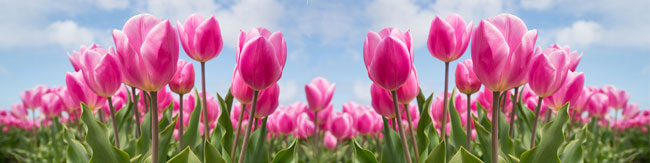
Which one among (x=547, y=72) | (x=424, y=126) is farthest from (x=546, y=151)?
(x=424, y=126)

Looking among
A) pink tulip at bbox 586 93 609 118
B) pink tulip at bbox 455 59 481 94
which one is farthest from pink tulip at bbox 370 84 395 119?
pink tulip at bbox 586 93 609 118

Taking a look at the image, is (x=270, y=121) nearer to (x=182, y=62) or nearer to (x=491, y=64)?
(x=182, y=62)

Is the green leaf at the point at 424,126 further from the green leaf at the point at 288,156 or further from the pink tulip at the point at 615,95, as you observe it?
the pink tulip at the point at 615,95

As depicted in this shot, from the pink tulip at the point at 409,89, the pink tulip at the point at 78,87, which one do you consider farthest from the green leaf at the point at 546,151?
the pink tulip at the point at 78,87

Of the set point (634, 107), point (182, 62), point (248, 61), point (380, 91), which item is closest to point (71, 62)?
point (182, 62)

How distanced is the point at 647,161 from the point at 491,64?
12345 mm

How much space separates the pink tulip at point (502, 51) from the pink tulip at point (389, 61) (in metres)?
0.18

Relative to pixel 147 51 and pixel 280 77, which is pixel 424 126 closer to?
pixel 280 77

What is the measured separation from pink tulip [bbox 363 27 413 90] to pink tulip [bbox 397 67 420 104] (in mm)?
241

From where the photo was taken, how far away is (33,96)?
15.6 ft

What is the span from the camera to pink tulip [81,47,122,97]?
1311 mm

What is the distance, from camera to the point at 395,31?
133 centimetres

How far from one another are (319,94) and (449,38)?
1.04m

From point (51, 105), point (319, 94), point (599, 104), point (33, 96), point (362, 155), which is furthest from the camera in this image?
point (33, 96)
